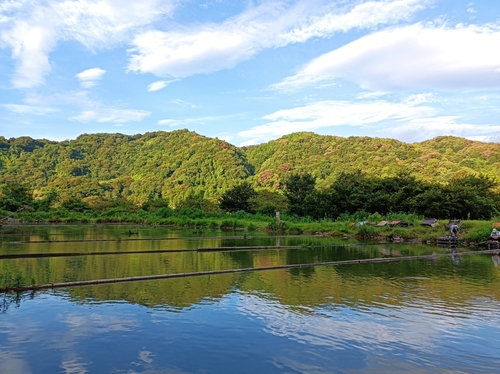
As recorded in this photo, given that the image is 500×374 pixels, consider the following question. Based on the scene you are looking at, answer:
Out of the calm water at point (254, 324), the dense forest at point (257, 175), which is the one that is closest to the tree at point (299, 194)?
the dense forest at point (257, 175)

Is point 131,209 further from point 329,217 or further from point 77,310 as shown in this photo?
point 77,310

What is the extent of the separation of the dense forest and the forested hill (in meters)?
0.24

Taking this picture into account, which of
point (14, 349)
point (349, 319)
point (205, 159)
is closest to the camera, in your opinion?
point (14, 349)

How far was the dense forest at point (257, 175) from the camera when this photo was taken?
36.4 meters

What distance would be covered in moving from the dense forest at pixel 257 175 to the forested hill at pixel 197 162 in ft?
0.78

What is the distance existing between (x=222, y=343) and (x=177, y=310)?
1.93 meters

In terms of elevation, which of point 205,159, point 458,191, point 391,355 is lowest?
point 391,355

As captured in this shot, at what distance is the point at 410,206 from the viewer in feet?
112

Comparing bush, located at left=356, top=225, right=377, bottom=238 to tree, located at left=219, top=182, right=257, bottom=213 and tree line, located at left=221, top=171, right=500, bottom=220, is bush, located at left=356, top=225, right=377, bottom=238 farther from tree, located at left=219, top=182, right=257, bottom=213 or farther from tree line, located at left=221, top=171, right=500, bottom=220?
tree, located at left=219, top=182, right=257, bottom=213

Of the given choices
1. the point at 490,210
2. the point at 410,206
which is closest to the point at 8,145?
the point at 410,206

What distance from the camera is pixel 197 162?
86812 millimetres

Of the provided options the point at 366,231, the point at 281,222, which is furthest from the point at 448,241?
the point at 281,222

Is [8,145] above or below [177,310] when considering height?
above

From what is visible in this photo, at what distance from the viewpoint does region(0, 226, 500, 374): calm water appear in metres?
5.59
